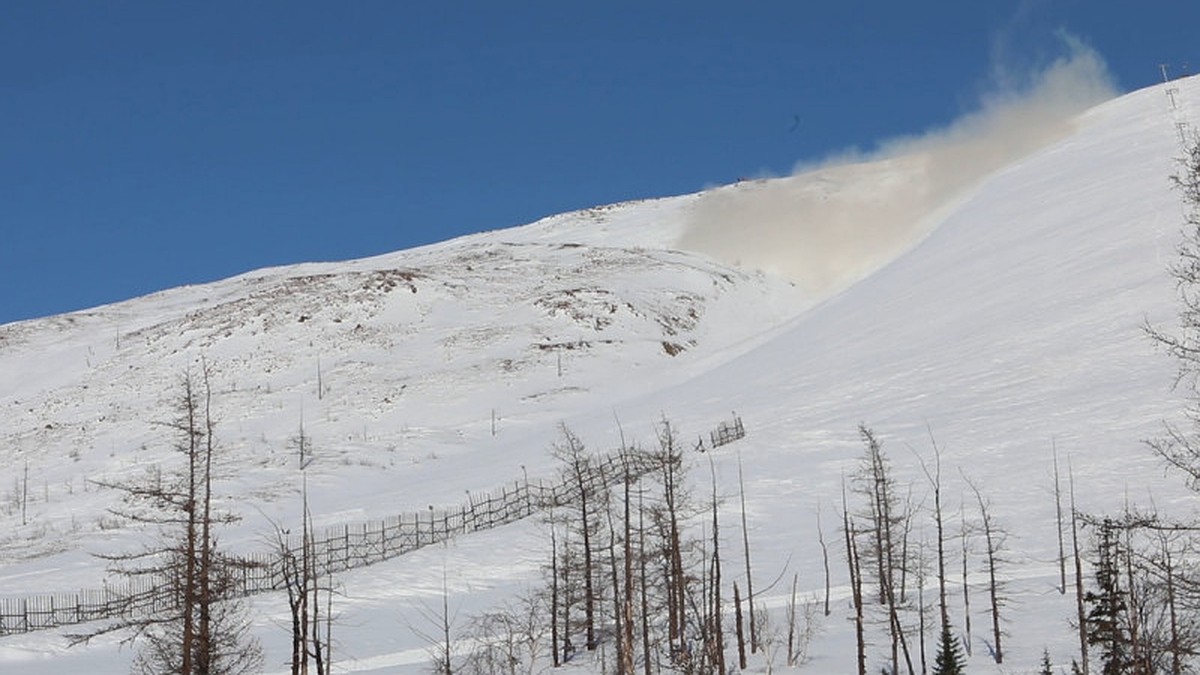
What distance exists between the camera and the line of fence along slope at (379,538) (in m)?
50.0

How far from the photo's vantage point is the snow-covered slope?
52.0m

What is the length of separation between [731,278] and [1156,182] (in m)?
56.7

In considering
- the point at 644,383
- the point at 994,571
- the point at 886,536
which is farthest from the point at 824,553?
the point at 644,383

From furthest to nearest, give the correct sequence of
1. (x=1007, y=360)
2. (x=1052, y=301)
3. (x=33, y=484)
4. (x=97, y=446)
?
(x=97, y=446) < (x=33, y=484) < (x=1052, y=301) < (x=1007, y=360)

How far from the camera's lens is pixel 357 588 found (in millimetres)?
52094

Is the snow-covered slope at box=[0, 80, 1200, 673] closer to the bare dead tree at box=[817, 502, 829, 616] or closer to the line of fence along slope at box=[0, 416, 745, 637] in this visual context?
the bare dead tree at box=[817, 502, 829, 616]

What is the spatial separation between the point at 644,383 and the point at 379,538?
40272 mm

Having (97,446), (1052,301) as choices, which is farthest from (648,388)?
(97,446)

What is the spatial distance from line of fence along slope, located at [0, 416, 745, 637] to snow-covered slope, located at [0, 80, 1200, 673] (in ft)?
7.33

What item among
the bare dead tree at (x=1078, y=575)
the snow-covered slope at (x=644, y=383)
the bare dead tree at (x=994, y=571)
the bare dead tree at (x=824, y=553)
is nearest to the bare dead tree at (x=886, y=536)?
the bare dead tree at (x=824, y=553)

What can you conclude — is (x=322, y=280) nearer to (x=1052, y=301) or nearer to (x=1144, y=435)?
(x=1052, y=301)

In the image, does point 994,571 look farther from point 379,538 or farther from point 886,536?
point 379,538

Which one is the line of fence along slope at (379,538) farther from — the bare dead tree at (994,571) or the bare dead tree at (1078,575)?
the bare dead tree at (1078,575)

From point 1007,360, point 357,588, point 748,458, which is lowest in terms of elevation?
point 357,588
